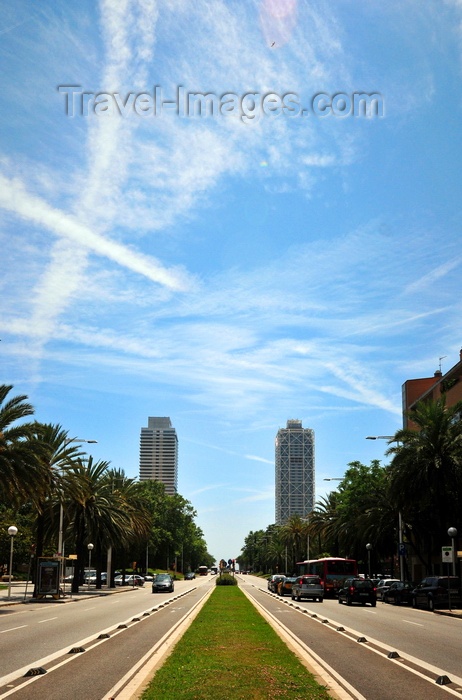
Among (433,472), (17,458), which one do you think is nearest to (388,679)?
(17,458)

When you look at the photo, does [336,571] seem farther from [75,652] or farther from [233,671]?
[233,671]

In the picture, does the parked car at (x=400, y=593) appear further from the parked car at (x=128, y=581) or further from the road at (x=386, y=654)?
the parked car at (x=128, y=581)

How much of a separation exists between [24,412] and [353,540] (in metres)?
47.8

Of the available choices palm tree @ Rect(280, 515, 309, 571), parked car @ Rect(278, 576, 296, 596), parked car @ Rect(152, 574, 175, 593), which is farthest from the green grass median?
palm tree @ Rect(280, 515, 309, 571)

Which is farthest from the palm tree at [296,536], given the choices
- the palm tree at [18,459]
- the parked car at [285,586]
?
the palm tree at [18,459]

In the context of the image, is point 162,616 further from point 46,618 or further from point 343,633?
point 343,633

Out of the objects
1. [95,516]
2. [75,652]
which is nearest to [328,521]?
[95,516]

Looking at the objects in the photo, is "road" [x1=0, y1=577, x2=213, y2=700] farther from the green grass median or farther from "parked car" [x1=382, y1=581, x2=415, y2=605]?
"parked car" [x1=382, y1=581, x2=415, y2=605]

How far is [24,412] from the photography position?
38.1 meters

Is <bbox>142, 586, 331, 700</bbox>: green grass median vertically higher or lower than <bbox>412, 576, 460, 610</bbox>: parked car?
higher

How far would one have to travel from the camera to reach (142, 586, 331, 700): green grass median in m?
10.4

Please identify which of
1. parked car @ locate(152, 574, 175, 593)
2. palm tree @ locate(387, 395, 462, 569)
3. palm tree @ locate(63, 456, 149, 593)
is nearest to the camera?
palm tree @ locate(387, 395, 462, 569)

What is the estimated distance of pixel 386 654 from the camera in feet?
54.9

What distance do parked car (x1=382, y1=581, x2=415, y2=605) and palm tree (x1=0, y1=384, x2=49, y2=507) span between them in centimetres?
2329
